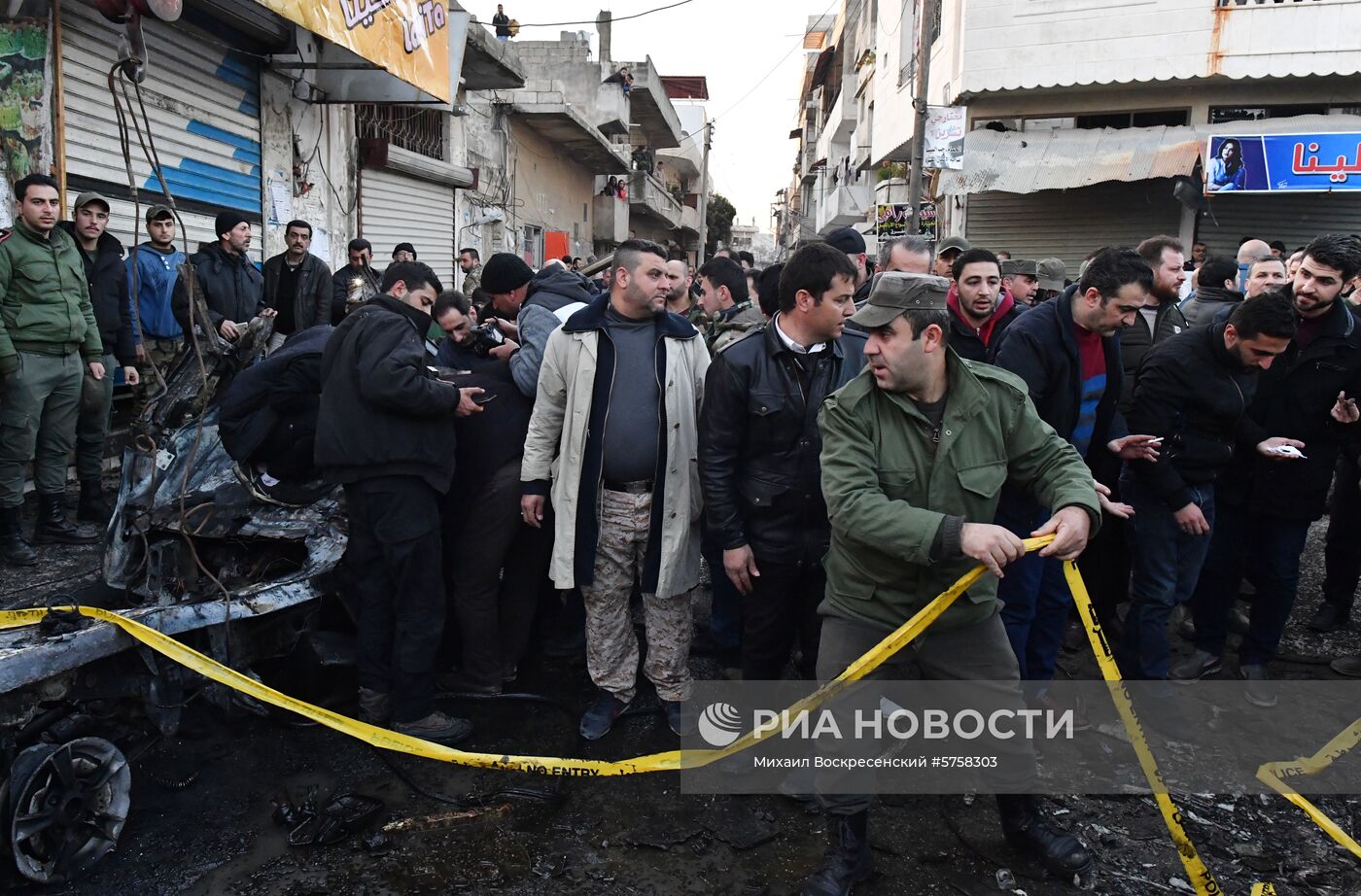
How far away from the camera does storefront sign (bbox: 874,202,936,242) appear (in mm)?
14906

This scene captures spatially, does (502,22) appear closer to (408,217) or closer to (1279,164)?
(408,217)

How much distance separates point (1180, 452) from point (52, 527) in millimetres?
6421

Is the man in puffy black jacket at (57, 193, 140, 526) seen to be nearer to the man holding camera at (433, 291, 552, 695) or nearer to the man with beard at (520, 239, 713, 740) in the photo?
the man holding camera at (433, 291, 552, 695)

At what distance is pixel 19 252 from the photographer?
202 inches

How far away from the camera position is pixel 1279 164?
13.8 metres

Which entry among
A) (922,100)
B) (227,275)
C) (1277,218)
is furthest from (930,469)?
(1277,218)

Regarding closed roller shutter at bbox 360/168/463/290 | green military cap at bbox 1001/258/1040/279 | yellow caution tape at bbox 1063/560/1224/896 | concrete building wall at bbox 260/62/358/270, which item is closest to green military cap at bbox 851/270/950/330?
yellow caution tape at bbox 1063/560/1224/896

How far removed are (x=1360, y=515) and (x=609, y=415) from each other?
438cm

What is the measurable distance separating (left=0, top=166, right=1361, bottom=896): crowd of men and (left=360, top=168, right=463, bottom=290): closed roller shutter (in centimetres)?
811

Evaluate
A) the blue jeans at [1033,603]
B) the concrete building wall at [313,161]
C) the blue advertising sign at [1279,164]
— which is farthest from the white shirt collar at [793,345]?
the blue advertising sign at [1279,164]

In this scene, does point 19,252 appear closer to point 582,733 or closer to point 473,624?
point 473,624

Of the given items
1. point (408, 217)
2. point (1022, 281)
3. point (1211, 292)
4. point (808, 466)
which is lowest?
point (808, 466)

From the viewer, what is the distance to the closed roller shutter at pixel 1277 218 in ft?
48.5

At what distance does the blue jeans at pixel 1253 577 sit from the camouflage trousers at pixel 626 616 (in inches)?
103
